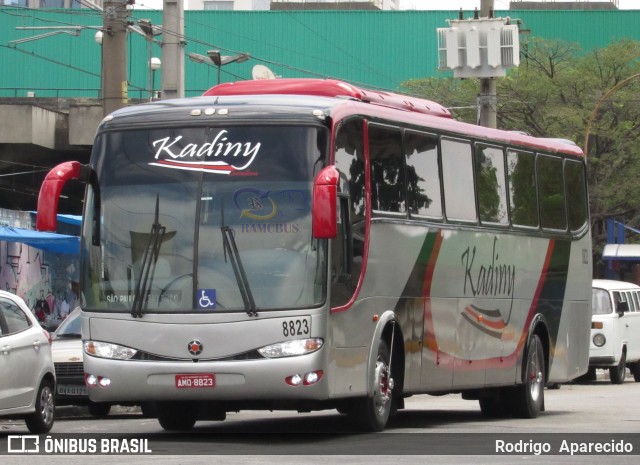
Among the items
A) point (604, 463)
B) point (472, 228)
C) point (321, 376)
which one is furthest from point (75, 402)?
point (604, 463)

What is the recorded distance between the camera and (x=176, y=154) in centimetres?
1416

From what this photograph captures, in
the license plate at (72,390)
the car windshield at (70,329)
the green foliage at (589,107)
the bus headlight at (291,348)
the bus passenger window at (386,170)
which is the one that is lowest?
the license plate at (72,390)

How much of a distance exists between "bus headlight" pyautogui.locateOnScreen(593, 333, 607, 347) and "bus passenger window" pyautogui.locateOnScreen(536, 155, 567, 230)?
31.8ft

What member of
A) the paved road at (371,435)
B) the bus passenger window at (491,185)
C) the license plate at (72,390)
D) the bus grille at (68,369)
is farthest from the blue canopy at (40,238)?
the bus passenger window at (491,185)

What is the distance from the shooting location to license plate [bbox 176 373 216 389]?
44.3ft

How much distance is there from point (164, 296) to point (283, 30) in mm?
57039

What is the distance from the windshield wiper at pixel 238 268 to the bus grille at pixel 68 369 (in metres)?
7.16

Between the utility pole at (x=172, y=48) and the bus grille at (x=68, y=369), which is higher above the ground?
the utility pole at (x=172, y=48)

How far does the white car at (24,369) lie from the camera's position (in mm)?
15505

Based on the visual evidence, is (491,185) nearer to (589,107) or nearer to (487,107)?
(487,107)

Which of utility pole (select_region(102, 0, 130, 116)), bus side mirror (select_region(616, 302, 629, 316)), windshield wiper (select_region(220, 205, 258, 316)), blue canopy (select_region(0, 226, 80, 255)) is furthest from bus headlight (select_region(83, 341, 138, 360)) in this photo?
bus side mirror (select_region(616, 302, 629, 316))

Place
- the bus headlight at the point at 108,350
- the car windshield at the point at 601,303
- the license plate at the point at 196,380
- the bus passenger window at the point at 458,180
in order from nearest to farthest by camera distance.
Result: the license plate at the point at 196,380 < the bus headlight at the point at 108,350 < the bus passenger window at the point at 458,180 < the car windshield at the point at 601,303

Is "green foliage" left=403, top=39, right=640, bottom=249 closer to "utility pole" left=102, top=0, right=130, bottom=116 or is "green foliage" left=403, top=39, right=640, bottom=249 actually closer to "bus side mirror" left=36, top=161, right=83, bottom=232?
"utility pole" left=102, top=0, right=130, bottom=116

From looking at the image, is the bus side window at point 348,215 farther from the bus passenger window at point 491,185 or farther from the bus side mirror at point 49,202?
the bus passenger window at point 491,185
